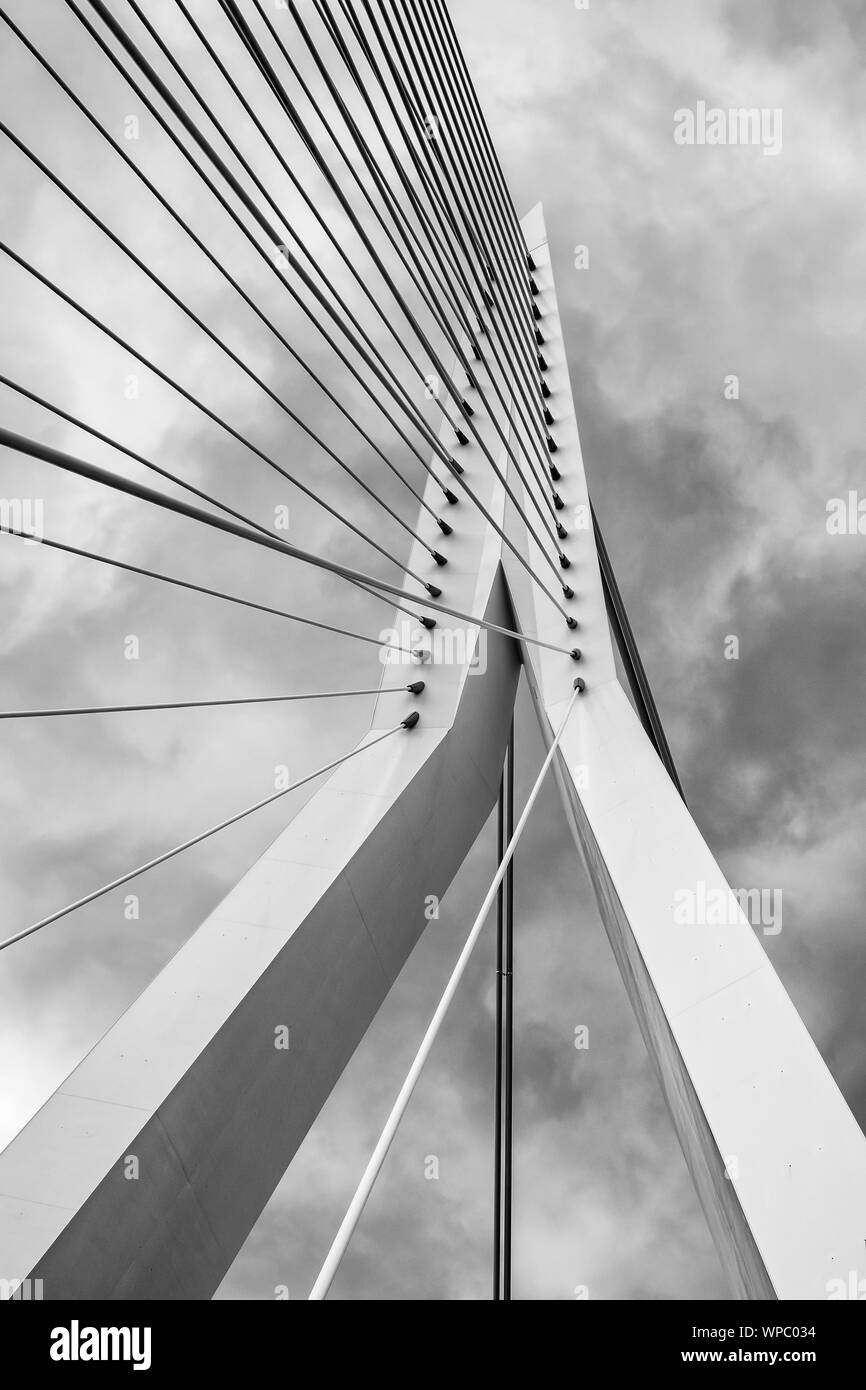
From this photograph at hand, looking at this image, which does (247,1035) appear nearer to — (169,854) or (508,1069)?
(169,854)

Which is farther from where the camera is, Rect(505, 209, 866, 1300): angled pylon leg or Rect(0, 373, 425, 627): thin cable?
Rect(505, 209, 866, 1300): angled pylon leg

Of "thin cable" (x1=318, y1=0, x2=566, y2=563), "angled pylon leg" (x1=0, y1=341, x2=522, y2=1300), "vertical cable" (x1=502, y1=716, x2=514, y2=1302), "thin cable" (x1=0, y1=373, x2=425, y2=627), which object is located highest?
"thin cable" (x1=318, y1=0, x2=566, y2=563)

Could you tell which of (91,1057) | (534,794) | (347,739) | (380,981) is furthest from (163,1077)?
(347,739)

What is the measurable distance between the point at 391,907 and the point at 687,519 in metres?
25.5

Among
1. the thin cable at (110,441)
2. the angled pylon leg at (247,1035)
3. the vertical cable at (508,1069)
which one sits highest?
the thin cable at (110,441)

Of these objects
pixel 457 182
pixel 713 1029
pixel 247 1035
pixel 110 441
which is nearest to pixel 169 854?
pixel 247 1035

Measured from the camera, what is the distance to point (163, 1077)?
12.7 feet

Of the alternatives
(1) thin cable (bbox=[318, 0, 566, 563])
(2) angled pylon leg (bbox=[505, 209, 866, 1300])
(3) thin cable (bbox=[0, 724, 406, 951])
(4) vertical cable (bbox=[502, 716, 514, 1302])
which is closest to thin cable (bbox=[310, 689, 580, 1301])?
(3) thin cable (bbox=[0, 724, 406, 951])

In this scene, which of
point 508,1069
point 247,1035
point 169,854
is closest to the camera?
point 169,854

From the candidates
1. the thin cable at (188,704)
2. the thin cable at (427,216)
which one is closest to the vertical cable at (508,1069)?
the thin cable at (188,704)

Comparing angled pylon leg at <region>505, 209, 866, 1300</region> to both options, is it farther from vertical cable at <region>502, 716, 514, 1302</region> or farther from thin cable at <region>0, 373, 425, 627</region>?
thin cable at <region>0, 373, 425, 627</region>

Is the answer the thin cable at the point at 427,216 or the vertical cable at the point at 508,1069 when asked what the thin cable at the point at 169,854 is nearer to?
the vertical cable at the point at 508,1069

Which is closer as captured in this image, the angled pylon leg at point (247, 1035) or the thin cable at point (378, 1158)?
the thin cable at point (378, 1158)
